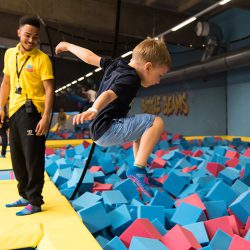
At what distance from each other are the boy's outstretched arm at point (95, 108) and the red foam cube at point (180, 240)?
0.67 metres

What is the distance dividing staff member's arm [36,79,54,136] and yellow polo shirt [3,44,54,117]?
36 mm

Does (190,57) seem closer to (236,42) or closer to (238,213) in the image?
(236,42)

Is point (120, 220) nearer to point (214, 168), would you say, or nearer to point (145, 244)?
point (145, 244)

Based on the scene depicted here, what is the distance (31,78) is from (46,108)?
0.61 feet

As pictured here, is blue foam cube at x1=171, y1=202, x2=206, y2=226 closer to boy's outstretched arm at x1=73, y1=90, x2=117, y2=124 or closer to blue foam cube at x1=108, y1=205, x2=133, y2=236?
blue foam cube at x1=108, y1=205, x2=133, y2=236

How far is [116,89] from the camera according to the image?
1.33 meters

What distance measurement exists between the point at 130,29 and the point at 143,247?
16.4ft

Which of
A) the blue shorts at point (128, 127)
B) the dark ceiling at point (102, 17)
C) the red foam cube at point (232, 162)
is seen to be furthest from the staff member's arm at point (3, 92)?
the dark ceiling at point (102, 17)

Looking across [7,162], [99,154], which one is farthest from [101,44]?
[7,162]

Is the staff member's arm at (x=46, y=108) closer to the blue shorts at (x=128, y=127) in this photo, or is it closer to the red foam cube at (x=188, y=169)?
the blue shorts at (x=128, y=127)

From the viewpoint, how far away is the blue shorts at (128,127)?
1.47 metres

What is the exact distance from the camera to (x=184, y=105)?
7.02 m

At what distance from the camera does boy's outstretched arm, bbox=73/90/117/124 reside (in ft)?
3.79

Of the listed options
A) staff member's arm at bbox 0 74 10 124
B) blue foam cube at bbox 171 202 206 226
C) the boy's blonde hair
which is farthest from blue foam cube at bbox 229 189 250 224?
staff member's arm at bbox 0 74 10 124
